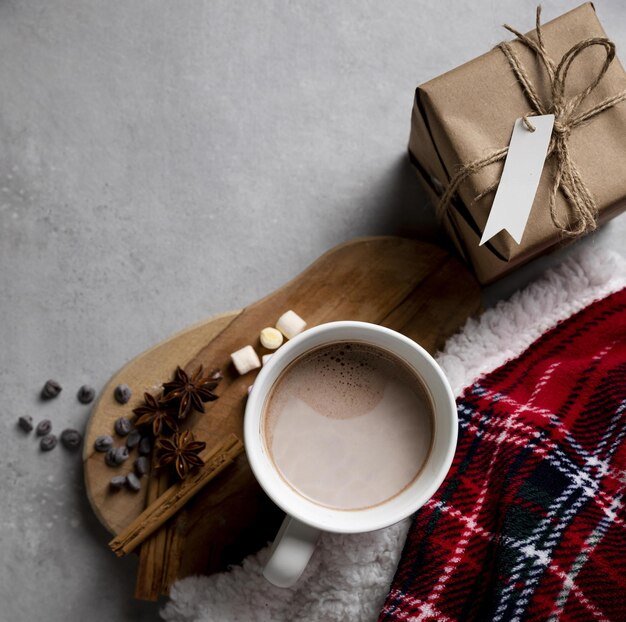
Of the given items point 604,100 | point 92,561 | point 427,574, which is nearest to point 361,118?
point 604,100

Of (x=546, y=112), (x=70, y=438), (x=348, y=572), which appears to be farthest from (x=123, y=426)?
(x=546, y=112)

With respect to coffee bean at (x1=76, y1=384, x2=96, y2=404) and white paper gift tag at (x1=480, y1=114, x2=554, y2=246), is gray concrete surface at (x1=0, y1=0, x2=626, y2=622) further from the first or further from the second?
white paper gift tag at (x1=480, y1=114, x2=554, y2=246)

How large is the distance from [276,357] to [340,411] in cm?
14

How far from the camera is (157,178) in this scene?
1.15 m

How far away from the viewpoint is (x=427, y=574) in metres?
0.97

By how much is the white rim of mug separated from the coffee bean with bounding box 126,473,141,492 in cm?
24

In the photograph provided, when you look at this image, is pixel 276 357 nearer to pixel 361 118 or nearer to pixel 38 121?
pixel 361 118

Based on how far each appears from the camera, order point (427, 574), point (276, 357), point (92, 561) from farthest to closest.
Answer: point (92, 561)
point (427, 574)
point (276, 357)

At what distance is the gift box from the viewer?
0.90 m

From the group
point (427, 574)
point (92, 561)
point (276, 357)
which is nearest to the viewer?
point (276, 357)

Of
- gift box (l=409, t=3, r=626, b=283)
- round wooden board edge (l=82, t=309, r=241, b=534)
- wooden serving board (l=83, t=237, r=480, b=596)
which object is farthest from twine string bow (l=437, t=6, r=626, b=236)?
round wooden board edge (l=82, t=309, r=241, b=534)

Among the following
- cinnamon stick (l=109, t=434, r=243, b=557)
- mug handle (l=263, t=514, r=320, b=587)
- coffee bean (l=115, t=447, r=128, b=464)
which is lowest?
mug handle (l=263, t=514, r=320, b=587)

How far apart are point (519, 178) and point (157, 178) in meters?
0.59

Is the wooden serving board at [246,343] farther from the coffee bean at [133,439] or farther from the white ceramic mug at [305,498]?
the white ceramic mug at [305,498]
